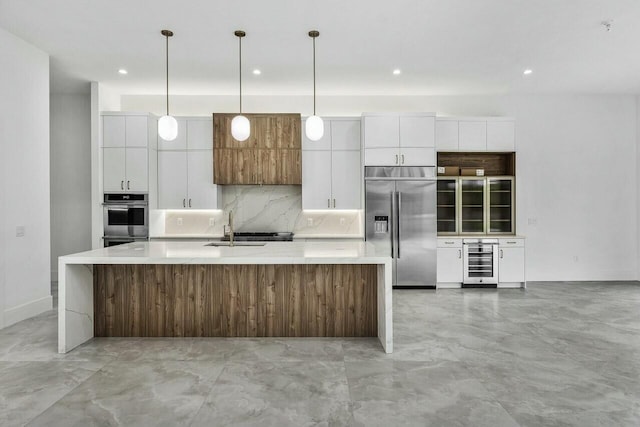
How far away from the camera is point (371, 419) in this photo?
215cm

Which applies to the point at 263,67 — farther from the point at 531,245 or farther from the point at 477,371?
the point at 531,245

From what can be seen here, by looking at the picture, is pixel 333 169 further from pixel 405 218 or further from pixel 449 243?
pixel 449 243

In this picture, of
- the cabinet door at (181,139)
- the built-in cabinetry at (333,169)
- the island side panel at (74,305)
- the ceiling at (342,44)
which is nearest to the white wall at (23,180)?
the ceiling at (342,44)

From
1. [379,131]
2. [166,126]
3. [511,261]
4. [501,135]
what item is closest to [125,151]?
[166,126]

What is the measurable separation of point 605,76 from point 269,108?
5015 millimetres

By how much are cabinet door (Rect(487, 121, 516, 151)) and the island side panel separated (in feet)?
18.9

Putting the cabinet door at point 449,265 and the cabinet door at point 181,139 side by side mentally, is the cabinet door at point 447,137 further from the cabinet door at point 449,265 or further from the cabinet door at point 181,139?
the cabinet door at point 181,139

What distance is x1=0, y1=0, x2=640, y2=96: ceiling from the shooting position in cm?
355

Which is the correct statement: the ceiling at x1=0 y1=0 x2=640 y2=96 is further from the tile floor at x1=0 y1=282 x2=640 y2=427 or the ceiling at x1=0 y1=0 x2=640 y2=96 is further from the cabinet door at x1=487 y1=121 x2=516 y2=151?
the tile floor at x1=0 y1=282 x2=640 y2=427

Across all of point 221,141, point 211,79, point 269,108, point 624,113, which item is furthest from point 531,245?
point 211,79

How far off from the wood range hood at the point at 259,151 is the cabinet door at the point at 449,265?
257cm

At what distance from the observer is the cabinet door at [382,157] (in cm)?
572

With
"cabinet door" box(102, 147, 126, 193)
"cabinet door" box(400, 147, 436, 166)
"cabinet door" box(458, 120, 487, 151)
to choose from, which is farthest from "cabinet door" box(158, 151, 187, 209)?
"cabinet door" box(458, 120, 487, 151)

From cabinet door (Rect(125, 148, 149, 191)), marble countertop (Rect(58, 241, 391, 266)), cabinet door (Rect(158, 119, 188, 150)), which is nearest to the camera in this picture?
marble countertop (Rect(58, 241, 391, 266))
